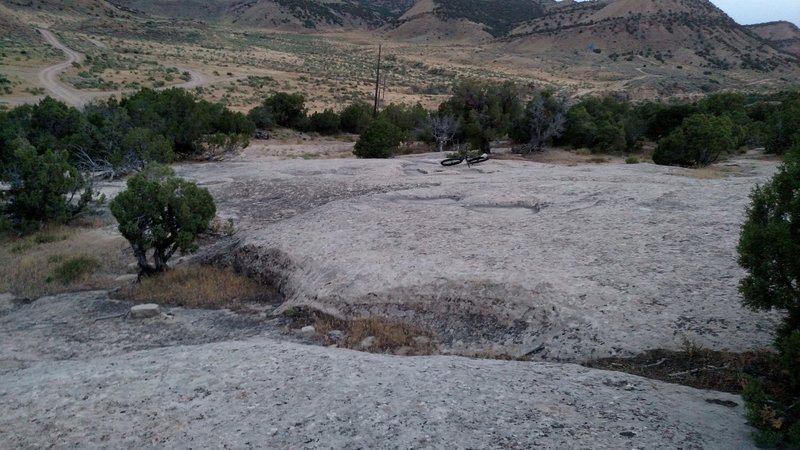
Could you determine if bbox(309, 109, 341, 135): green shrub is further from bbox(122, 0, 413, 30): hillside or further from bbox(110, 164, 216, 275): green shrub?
bbox(122, 0, 413, 30): hillside

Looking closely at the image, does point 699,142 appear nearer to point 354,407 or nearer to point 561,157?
point 561,157

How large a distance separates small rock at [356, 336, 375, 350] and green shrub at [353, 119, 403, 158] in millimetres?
20515

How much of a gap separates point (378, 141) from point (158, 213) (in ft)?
54.7

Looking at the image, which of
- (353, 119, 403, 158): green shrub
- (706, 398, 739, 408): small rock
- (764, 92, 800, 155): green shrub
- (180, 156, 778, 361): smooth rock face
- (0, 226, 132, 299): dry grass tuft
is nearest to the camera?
(706, 398, 739, 408): small rock

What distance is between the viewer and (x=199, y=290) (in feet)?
41.0

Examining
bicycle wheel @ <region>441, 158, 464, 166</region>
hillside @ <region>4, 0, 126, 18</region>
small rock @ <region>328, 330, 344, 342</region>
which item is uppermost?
hillside @ <region>4, 0, 126, 18</region>

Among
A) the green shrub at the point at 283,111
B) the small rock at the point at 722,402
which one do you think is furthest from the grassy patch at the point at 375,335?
the green shrub at the point at 283,111

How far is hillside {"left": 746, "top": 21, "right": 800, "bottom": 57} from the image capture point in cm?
11264

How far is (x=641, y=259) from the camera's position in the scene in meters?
10.9

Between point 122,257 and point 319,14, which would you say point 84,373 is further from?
point 319,14

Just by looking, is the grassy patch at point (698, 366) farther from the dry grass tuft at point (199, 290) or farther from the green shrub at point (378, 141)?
the green shrub at point (378, 141)

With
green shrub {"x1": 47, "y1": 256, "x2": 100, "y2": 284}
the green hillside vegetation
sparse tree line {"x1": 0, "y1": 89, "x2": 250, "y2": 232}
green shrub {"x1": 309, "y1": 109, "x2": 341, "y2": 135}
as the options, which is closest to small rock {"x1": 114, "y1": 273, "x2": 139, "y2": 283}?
green shrub {"x1": 47, "y1": 256, "x2": 100, "y2": 284}

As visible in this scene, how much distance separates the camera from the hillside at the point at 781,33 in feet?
370

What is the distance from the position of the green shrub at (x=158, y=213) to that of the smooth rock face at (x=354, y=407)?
18.3ft
